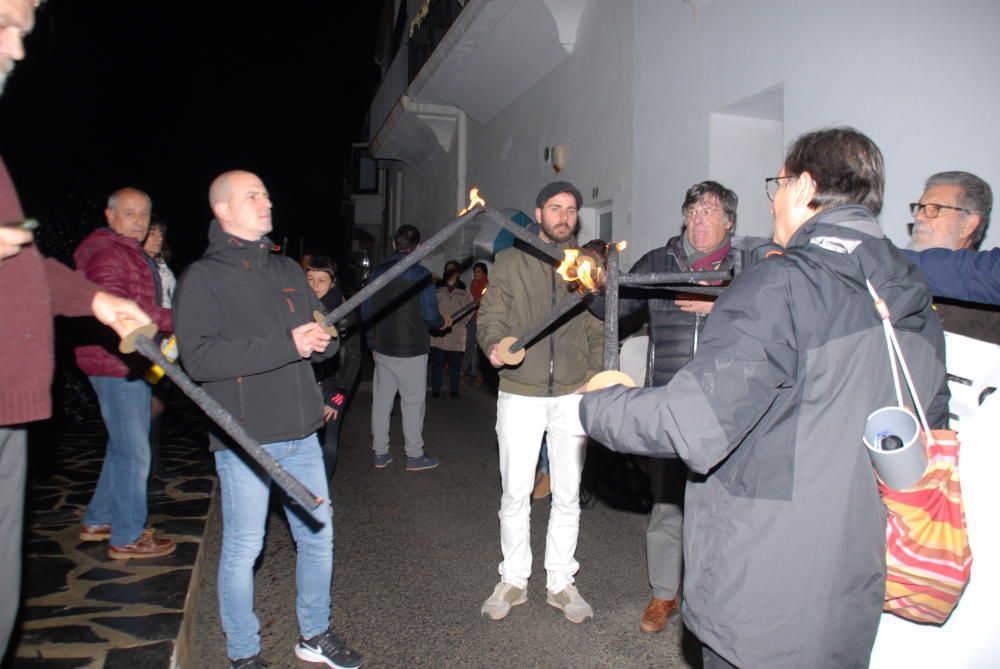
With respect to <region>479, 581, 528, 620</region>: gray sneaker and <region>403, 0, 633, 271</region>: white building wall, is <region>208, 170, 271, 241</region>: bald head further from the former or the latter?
<region>403, 0, 633, 271</region>: white building wall

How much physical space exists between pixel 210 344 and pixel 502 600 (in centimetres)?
211

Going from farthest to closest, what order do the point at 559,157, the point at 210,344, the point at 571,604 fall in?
the point at 559,157 < the point at 571,604 < the point at 210,344

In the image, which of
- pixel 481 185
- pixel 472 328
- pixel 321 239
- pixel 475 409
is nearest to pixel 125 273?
pixel 475 409

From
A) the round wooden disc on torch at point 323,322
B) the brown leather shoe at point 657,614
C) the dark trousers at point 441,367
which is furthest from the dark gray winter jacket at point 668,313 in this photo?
the dark trousers at point 441,367

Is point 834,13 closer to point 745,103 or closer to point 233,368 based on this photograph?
point 745,103

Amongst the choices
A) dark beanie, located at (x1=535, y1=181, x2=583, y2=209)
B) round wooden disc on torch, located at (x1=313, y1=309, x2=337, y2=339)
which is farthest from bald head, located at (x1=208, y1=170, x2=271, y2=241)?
dark beanie, located at (x1=535, y1=181, x2=583, y2=209)

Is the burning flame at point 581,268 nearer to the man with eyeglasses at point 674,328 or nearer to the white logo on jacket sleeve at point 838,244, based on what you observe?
the man with eyeglasses at point 674,328

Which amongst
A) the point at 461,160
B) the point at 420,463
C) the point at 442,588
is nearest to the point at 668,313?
the point at 442,588

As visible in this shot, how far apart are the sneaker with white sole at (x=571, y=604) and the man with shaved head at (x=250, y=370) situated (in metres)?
1.32

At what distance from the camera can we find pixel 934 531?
1.75 metres

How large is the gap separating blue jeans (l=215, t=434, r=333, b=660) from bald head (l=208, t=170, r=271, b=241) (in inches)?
36.2

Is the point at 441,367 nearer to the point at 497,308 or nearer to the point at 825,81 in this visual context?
the point at 825,81

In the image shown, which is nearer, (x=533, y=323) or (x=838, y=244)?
(x=838, y=244)

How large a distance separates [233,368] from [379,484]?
3.84 m
